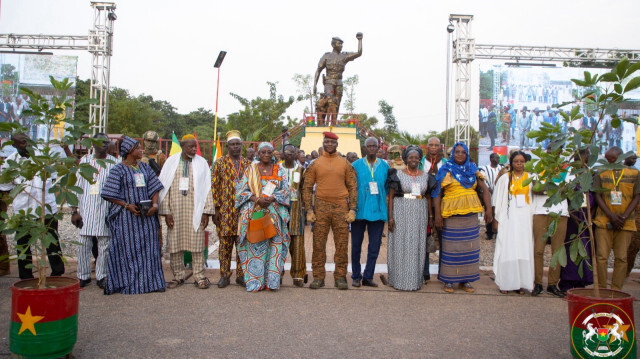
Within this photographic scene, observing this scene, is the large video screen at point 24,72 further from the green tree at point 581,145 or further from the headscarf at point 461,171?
the green tree at point 581,145

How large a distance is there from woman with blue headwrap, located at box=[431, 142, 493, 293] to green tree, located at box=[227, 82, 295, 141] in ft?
69.2

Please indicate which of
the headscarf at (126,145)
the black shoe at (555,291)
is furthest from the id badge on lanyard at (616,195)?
the headscarf at (126,145)

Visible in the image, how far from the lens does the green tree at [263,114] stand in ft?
91.2

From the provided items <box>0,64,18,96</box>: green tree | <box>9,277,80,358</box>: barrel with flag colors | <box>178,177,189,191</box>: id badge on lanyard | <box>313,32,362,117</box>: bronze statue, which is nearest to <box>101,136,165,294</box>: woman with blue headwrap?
<box>178,177,189,191</box>: id badge on lanyard

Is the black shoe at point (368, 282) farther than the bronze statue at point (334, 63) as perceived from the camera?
No

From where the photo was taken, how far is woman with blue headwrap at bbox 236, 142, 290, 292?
19.1 feet

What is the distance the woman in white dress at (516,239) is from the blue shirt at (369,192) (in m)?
1.51

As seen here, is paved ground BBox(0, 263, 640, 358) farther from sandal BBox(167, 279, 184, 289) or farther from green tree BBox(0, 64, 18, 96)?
green tree BBox(0, 64, 18, 96)

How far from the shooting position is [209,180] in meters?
6.18

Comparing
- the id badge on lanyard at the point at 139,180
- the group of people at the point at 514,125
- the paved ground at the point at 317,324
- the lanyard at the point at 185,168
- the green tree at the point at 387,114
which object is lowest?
the paved ground at the point at 317,324

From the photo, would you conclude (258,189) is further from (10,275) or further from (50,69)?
(50,69)

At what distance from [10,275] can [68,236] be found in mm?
3819

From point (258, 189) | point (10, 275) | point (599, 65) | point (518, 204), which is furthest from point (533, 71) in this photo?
point (10, 275)

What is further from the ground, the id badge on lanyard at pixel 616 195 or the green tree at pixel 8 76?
the green tree at pixel 8 76
